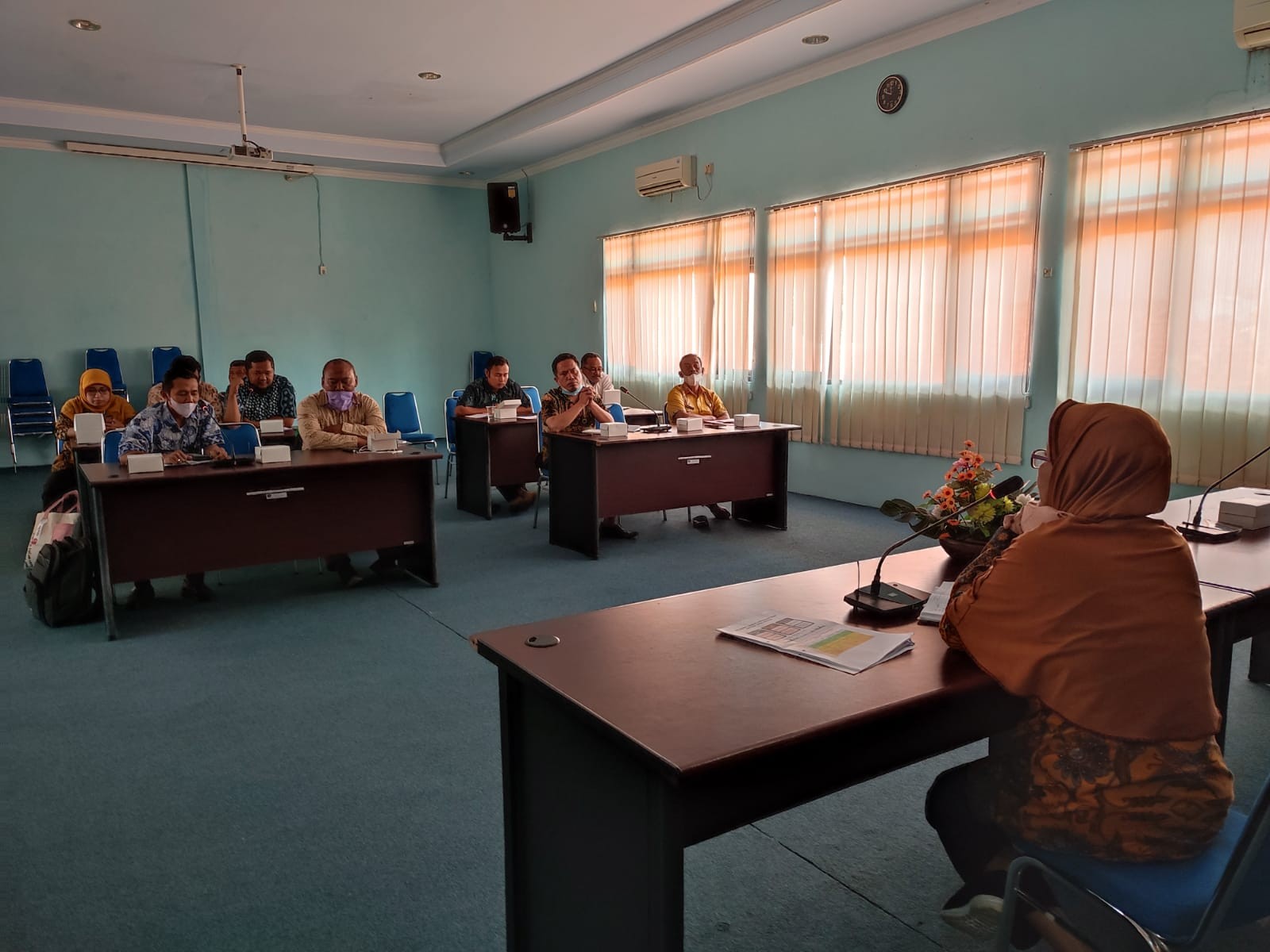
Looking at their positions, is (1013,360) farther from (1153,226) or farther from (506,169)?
(506,169)

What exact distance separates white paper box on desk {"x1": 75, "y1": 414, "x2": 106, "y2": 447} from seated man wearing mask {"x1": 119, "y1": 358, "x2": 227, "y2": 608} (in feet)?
2.74

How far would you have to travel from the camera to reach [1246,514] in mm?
2564

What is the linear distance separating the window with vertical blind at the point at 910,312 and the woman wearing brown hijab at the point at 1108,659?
418 cm

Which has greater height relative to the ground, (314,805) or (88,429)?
(88,429)

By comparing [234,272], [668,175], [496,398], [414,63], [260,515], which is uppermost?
[414,63]

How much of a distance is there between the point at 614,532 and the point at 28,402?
6047 mm

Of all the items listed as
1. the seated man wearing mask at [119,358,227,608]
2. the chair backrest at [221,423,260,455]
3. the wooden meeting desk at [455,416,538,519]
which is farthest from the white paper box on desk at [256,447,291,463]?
the wooden meeting desk at [455,416,538,519]

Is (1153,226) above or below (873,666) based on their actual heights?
above

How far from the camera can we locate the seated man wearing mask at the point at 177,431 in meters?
4.30

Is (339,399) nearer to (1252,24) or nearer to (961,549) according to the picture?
(961,549)

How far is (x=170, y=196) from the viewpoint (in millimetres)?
8711

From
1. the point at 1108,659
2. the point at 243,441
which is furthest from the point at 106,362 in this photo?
the point at 1108,659

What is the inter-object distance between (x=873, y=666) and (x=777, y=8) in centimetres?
501

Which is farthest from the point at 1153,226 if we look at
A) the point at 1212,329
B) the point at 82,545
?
the point at 82,545
